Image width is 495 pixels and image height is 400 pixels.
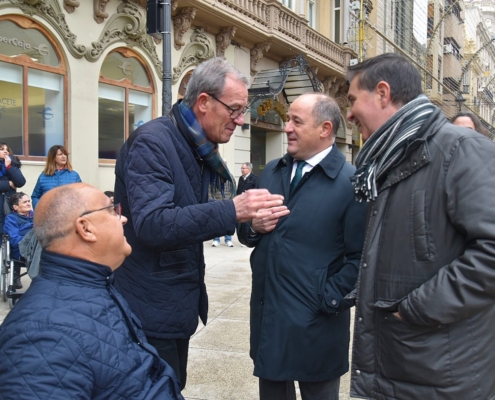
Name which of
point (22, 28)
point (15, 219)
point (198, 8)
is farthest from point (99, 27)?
point (15, 219)

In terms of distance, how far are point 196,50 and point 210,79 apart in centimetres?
1055

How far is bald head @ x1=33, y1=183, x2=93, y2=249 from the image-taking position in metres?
1.74

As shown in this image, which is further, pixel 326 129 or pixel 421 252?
pixel 326 129

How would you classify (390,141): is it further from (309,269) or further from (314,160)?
(309,269)

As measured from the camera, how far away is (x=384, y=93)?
2.08m

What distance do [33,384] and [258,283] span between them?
147cm

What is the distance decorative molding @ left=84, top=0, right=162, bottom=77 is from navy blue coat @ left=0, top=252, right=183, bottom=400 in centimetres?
852

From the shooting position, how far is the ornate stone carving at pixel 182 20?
37.9 feet

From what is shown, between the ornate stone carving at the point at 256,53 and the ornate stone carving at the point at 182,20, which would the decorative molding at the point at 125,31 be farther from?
A: the ornate stone carving at the point at 256,53

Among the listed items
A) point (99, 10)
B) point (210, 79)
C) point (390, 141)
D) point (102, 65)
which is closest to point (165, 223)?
point (210, 79)

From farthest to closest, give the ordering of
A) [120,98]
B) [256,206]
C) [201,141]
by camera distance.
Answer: [120,98] < [201,141] < [256,206]

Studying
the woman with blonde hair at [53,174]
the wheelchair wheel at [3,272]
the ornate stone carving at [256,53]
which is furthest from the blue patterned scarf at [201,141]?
the ornate stone carving at [256,53]

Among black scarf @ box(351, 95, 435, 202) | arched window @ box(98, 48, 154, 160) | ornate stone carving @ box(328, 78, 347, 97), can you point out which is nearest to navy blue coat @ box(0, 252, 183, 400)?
black scarf @ box(351, 95, 435, 202)

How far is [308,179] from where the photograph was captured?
8.69ft
